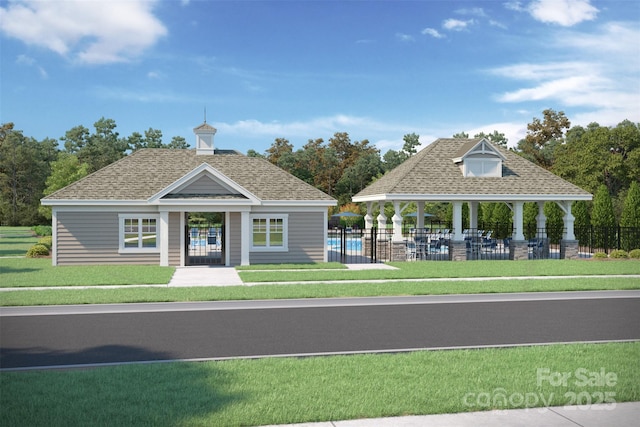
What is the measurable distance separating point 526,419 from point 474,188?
2516 centimetres

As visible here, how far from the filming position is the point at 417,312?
47.5ft

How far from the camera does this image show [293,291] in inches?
698

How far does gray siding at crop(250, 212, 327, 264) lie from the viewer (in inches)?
1093

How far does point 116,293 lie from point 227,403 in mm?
11195

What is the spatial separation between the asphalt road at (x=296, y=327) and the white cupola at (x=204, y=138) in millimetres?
17067

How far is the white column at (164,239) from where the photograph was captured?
26219 millimetres

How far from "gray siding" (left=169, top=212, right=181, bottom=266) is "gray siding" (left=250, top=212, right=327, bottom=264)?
4.53m

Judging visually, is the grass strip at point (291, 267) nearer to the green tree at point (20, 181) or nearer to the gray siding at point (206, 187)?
the gray siding at point (206, 187)

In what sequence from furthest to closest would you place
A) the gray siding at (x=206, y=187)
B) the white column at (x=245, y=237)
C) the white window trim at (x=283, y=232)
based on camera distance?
the white window trim at (x=283, y=232), the gray siding at (x=206, y=187), the white column at (x=245, y=237)

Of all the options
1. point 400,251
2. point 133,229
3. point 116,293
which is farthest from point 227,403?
point 400,251

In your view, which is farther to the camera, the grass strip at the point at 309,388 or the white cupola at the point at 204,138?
the white cupola at the point at 204,138

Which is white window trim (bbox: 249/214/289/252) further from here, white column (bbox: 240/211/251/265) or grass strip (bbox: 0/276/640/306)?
grass strip (bbox: 0/276/640/306)

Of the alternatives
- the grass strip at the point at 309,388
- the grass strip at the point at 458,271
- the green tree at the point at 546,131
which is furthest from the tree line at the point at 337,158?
the grass strip at the point at 309,388

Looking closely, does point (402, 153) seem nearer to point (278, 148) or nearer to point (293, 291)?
point (278, 148)
